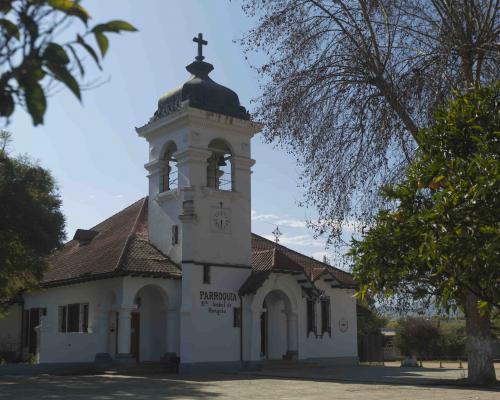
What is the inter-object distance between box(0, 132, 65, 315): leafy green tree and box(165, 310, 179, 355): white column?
544 centimetres

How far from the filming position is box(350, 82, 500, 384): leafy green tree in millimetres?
8875

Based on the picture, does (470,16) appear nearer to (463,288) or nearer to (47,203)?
(463,288)

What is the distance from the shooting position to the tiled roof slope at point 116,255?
1046 inches

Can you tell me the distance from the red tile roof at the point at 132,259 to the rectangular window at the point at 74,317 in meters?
1.21

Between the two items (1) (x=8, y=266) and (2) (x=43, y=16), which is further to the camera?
(1) (x=8, y=266)

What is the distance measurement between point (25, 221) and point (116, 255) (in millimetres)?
5152

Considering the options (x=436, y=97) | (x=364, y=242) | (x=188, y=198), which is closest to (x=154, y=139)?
(x=188, y=198)

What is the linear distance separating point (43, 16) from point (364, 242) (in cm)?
810

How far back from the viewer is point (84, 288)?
28453mm

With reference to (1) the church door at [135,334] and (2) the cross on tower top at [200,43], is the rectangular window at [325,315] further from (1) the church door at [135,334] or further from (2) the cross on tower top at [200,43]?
(2) the cross on tower top at [200,43]

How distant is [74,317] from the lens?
29.0m

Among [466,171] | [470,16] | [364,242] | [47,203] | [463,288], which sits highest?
[470,16]

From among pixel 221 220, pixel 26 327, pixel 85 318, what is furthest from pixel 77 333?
pixel 221 220

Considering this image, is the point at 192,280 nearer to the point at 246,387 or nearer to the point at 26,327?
the point at 246,387
